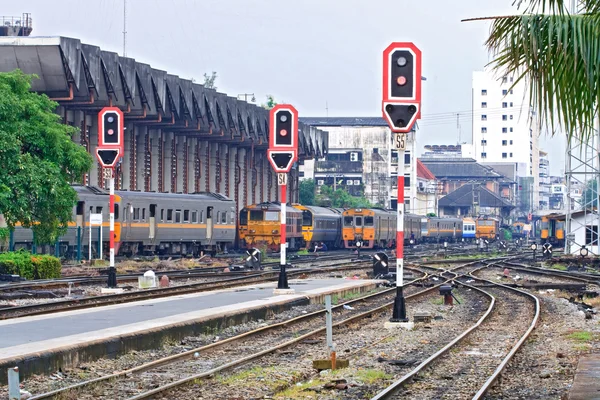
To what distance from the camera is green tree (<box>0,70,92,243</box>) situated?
3222 cm

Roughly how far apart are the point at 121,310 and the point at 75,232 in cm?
2388

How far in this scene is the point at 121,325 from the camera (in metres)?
15.5

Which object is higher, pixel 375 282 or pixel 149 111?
pixel 149 111

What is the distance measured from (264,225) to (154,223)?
12769 mm

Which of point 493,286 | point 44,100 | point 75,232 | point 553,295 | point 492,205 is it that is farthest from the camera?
point 492,205

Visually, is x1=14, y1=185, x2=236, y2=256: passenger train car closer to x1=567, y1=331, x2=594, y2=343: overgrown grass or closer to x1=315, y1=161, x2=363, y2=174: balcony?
x1=567, y1=331, x2=594, y2=343: overgrown grass

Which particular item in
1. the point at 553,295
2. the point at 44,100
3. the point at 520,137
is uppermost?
the point at 520,137

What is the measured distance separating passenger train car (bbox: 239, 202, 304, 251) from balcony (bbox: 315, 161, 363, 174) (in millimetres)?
54356

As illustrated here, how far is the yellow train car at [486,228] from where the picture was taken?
9888 centimetres

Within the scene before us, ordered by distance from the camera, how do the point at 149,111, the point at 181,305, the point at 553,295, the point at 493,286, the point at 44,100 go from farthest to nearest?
the point at 149,111 < the point at 44,100 < the point at 493,286 < the point at 553,295 < the point at 181,305

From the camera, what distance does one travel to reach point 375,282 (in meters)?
30.2

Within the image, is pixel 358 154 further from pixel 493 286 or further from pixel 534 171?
pixel 493 286

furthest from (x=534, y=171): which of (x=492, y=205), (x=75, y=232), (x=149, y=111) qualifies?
(x=75, y=232)

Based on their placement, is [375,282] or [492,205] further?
[492,205]
